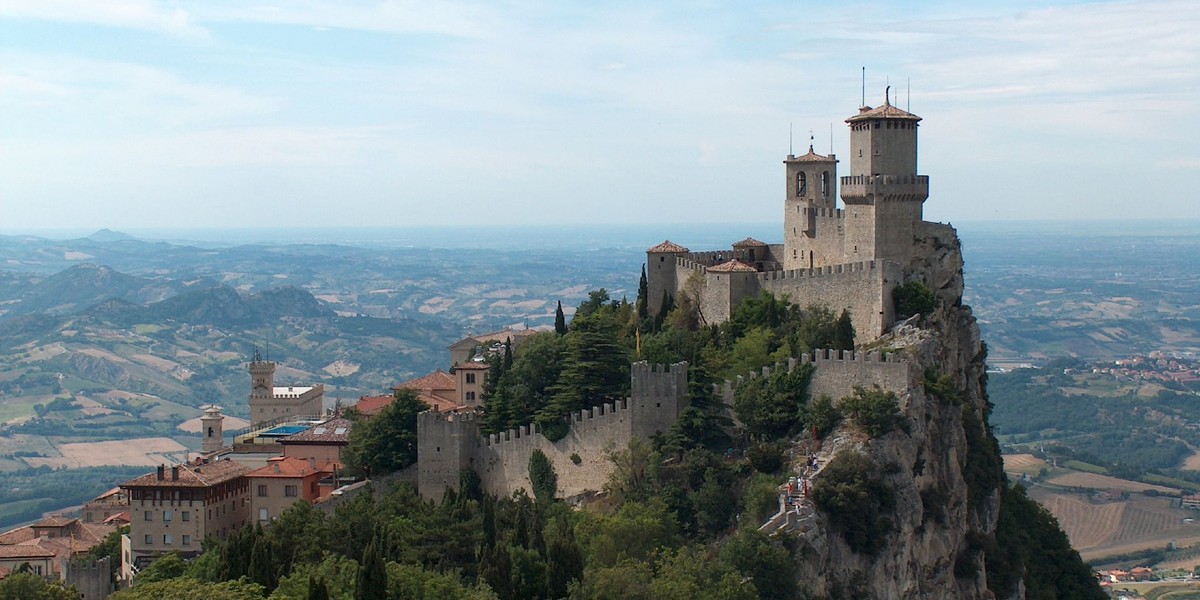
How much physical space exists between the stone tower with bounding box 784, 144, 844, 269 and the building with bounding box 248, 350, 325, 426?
34719 mm

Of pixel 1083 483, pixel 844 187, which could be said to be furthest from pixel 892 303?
pixel 1083 483

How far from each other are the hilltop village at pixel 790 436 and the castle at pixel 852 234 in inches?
3.4

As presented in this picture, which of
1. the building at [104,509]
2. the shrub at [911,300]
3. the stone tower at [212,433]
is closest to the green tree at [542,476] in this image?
the shrub at [911,300]

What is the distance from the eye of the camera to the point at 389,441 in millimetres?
63812

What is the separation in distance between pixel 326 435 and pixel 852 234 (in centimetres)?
2469

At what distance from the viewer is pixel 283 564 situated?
173 ft

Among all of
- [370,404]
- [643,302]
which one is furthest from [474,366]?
[643,302]

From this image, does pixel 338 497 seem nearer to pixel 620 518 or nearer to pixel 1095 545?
pixel 620 518

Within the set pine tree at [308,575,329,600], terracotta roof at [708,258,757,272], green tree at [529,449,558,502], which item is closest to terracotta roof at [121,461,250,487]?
green tree at [529,449,558,502]

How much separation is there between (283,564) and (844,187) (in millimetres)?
26842

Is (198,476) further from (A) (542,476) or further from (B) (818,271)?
(B) (818,271)

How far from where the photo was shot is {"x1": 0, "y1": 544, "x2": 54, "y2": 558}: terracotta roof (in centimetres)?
6712

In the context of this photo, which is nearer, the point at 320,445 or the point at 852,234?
the point at 852,234

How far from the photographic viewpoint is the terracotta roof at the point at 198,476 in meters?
60.6
